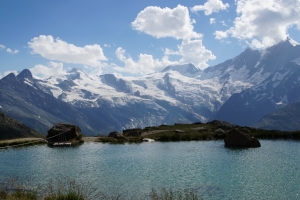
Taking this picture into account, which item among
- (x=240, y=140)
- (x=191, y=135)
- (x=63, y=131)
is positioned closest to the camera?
(x=240, y=140)

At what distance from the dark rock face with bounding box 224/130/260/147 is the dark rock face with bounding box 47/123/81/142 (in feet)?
126

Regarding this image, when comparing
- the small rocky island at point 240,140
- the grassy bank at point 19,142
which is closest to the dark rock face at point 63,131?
the grassy bank at point 19,142

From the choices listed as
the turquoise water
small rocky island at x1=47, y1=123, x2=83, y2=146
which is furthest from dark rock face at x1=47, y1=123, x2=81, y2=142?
the turquoise water

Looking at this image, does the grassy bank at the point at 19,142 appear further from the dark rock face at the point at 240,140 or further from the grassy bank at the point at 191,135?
the dark rock face at the point at 240,140

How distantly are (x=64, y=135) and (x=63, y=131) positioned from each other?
1107 mm

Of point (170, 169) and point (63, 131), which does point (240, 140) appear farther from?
point (63, 131)

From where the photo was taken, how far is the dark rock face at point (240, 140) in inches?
2763

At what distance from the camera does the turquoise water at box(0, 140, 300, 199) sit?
34.7 m

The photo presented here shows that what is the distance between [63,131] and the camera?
83.6 metres

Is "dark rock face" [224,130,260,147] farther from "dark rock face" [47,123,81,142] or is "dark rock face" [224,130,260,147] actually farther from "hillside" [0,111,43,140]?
"hillside" [0,111,43,140]

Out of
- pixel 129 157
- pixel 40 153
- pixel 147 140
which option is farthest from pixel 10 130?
pixel 129 157

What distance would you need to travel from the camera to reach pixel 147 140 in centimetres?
8512

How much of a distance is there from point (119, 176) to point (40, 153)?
91.5 ft

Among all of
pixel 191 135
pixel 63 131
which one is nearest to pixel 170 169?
pixel 191 135
